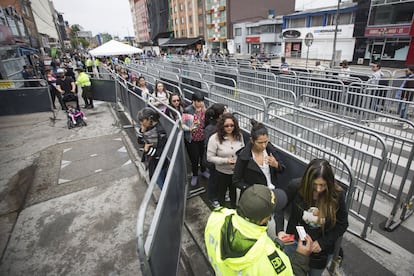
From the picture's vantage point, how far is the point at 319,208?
2105mm

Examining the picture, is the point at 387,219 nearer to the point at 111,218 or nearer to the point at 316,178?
the point at 316,178

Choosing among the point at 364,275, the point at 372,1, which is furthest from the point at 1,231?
the point at 372,1

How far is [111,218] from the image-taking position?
4.00m

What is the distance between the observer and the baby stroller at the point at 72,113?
27.6 ft

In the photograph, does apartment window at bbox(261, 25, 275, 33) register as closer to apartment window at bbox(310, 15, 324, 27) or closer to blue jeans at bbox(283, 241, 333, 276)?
apartment window at bbox(310, 15, 324, 27)

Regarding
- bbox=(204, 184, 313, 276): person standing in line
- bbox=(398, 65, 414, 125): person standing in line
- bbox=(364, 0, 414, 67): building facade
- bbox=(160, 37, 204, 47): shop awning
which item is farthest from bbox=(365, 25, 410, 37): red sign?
bbox=(160, 37, 204, 47): shop awning

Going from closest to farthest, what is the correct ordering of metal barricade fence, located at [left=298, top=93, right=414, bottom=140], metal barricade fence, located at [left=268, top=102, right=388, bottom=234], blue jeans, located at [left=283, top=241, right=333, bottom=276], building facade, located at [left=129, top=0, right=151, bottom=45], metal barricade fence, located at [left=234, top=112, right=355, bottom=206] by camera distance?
1. blue jeans, located at [left=283, top=241, right=333, bottom=276]
2. metal barricade fence, located at [left=234, top=112, right=355, bottom=206]
3. metal barricade fence, located at [left=268, top=102, right=388, bottom=234]
4. metal barricade fence, located at [left=298, top=93, right=414, bottom=140]
5. building facade, located at [left=129, top=0, right=151, bottom=45]

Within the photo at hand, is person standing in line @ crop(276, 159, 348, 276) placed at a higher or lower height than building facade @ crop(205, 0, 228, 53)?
lower

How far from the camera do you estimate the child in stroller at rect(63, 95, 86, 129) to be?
27.6 feet

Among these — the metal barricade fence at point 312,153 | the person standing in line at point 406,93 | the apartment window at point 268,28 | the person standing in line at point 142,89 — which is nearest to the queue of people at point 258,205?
the metal barricade fence at point 312,153

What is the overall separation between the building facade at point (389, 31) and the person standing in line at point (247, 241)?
30.5 meters

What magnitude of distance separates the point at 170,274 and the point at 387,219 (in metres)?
3.31

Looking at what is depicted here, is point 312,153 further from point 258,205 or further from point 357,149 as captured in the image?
point 258,205

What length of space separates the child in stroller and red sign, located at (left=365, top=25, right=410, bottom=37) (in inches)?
1215
